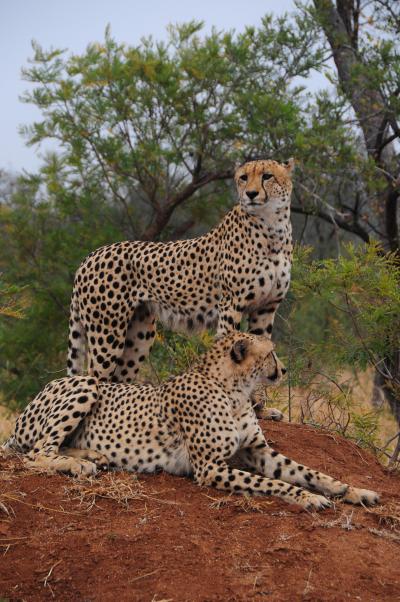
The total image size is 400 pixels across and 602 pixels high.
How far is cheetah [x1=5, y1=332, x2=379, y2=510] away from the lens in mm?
4160

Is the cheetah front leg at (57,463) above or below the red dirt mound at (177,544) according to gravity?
above

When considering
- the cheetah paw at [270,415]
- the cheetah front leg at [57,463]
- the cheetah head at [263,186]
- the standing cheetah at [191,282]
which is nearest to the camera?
the cheetah front leg at [57,463]

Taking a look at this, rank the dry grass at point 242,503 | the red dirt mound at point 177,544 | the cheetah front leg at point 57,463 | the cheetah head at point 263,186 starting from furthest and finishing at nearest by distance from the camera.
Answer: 1. the cheetah head at point 263,186
2. the cheetah front leg at point 57,463
3. the dry grass at point 242,503
4. the red dirt mound at point 177,544

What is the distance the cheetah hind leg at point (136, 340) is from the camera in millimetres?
5633

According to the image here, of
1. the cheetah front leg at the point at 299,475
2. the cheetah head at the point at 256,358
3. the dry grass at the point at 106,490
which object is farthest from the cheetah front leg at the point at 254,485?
the cheetah head at the point at 256,358

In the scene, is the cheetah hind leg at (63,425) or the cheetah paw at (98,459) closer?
the cheetah hind leg at (63,425)

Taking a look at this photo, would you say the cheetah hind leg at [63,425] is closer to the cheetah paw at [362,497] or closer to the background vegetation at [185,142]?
the cheetah paw at [362,497]

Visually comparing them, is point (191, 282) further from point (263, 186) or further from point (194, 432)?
point (194, 432)

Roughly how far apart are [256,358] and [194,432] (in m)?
0.47

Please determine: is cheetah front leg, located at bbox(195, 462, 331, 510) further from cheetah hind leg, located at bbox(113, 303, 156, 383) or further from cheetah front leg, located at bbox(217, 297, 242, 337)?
cheetah hind leg, located at bbox(113, 303, 156, 383)

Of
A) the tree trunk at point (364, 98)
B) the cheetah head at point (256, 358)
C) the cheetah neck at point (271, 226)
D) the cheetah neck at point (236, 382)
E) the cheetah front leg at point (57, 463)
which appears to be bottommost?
the cheetah front leg at point (57, 463)

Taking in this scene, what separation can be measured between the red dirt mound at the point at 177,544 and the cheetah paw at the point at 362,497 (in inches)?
2.3

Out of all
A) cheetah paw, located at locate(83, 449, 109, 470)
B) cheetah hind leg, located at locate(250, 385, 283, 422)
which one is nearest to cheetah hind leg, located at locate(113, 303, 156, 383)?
cheetah hind leg, located at locate(250, 385, 283, 422)

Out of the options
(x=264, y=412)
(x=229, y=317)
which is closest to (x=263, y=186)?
(x=229, y=317)
